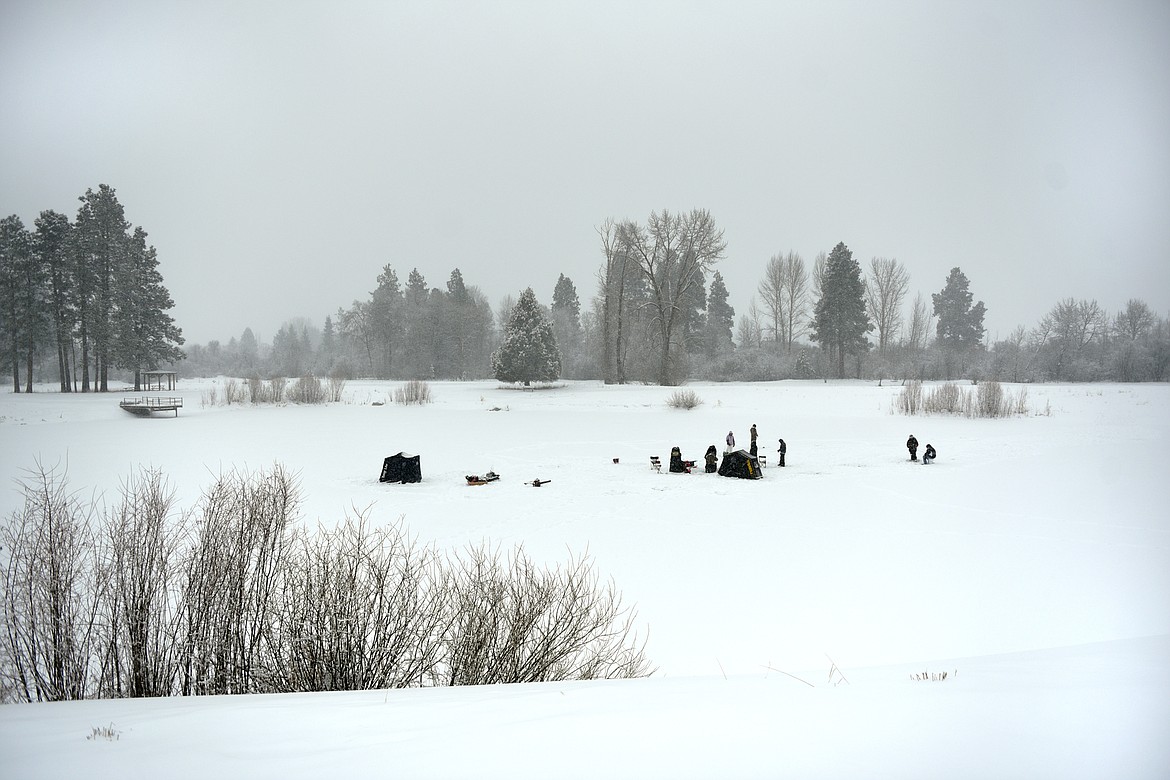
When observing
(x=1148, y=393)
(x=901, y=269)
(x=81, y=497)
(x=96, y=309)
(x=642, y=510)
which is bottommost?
(x=642, y=510)

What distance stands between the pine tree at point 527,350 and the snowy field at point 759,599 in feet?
57.2

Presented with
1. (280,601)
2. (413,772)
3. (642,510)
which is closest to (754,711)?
(413,772)

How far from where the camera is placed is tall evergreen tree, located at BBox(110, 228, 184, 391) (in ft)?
40.1

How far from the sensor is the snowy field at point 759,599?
225 centimetres

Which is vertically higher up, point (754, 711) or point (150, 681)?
point (754, 711)

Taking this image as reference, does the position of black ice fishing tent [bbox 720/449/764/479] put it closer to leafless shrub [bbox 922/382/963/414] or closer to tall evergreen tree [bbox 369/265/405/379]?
leafless shrub [bbox 922/382/963/414]

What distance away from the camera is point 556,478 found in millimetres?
13195

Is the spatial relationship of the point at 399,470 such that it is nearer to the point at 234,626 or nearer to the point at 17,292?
the point at 234,626

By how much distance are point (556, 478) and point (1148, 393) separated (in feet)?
54.3

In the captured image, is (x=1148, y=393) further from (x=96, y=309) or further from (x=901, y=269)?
(x=901, y=269)

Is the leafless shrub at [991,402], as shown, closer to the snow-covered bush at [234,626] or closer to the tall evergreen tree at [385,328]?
the snow-covered bush at [234,626]

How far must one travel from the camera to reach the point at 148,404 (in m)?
18.6

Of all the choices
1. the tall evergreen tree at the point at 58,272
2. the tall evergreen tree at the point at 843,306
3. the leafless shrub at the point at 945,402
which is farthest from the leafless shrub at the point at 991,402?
the tall evergreen tree at the point at 58,272

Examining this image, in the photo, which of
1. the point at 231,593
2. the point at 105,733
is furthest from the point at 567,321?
the point at 105,733
